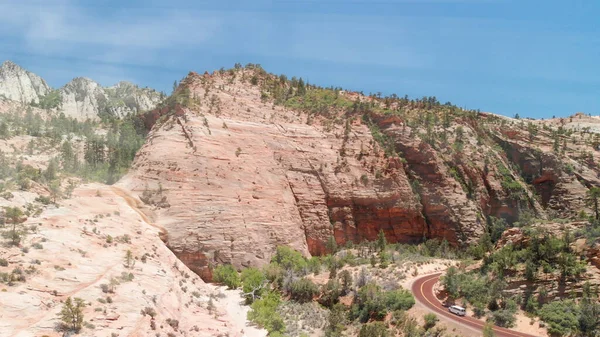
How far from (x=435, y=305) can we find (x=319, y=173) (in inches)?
842

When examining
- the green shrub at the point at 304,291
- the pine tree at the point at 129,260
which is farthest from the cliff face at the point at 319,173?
the pine tree at the point at 129,260

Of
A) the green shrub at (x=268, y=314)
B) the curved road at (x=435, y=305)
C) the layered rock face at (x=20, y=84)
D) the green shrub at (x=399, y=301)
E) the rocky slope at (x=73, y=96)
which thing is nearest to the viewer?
the curved road at (x=435, y=305)

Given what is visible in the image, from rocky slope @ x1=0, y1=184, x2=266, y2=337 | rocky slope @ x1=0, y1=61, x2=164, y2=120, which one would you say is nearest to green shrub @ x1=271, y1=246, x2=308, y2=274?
rocky slope @ x1=0, y1=184, x2=266, y2=337

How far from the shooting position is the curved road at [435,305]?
2097cm

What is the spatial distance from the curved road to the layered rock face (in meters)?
67.6

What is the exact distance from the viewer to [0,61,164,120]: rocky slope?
7375 cm

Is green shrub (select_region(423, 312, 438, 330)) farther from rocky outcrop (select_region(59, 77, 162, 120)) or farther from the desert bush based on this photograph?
rocky outcrop (select_region(59, 77, 162, 120))

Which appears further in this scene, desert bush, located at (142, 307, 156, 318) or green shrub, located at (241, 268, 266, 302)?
green shrub, located at (241, 268, 266, 302)

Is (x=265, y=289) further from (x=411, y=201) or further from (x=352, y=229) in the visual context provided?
(x=411, y=201)

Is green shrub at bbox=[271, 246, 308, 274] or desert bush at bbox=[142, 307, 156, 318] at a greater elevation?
desert bush at bbox=[142, 307, 156, 318]

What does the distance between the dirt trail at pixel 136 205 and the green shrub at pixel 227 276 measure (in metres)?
4.11

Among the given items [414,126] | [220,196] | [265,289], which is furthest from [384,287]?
[414,126]

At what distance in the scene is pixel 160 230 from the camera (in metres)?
30.4

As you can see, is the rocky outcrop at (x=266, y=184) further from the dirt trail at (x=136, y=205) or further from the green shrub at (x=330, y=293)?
the green shrub at (x=330, y=293)
